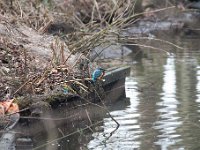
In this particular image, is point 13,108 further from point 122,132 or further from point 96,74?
point 96,74

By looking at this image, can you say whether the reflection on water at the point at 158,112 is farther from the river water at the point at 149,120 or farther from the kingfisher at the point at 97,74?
the kingfisher at the point at 97,74

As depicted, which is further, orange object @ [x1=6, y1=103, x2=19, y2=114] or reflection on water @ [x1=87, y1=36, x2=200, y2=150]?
orange object @ [x1=6, y1=103, x2=19, y2=114]

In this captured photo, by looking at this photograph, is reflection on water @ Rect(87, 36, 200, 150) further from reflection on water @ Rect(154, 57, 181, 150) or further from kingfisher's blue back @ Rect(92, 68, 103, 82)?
kingfisher's blue back @ Rect(92, 68, 103, 82)

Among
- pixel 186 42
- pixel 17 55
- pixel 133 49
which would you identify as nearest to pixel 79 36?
pixel 17 55

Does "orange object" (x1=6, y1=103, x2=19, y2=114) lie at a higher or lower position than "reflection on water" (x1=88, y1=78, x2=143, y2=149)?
higher

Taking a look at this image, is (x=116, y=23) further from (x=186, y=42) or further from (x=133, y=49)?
(x=186, y=42)

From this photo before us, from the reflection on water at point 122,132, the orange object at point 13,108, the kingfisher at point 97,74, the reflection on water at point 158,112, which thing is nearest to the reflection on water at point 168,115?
the reflection on water at point 158,112

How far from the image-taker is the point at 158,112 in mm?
9234

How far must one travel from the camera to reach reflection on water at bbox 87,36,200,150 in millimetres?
7499

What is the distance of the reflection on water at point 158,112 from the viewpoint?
750 cm

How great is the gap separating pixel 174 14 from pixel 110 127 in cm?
1949

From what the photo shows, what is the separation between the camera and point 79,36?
12.6m

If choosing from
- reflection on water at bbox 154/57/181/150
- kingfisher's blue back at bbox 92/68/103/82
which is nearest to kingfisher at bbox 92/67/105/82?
kingfisher's blue back at bbox 92/68/103/82

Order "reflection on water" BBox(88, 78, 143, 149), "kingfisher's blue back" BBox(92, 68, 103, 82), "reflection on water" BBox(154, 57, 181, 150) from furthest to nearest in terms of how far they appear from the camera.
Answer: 1. "kingfisher's blue back" BBox(92, 68, 103, 82)
2. "reflection on water" BBox(154, 57, 181, 150)
3. "reflection on water" BBox(88, 78, 143, 149)
